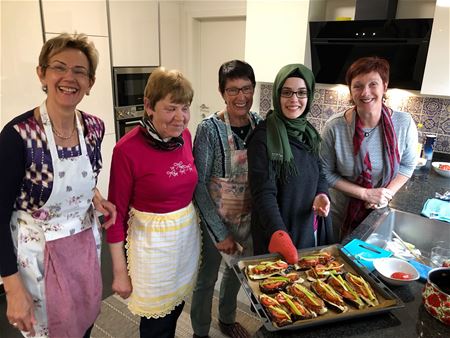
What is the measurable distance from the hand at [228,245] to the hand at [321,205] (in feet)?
1.18

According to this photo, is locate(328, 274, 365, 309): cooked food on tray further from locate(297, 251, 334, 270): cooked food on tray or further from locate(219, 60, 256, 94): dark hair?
locate(219, 60, 256, 94): dark hair

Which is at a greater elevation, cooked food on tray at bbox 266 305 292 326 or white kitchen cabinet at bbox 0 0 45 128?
white kitchen cabinet at bbox 0 0 45 128

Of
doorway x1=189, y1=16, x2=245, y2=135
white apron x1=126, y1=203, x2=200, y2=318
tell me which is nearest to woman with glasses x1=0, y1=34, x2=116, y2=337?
white apron x1=126, y1=203, x2=200, y2=318

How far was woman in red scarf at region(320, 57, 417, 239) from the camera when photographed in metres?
1.43

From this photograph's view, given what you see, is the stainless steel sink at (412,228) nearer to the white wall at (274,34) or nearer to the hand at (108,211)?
the hand at (108,211)

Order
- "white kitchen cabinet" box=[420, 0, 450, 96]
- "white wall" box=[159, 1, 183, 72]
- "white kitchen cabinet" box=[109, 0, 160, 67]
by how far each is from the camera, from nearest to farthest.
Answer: "white kitchen cabinet" box=[420, 0, 450, 96] → "white kitchen cabinet" box=[109, 0, 160, 67] → "white wall" box=[159, 1, 183, 72]

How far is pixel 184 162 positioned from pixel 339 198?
78 centimetres

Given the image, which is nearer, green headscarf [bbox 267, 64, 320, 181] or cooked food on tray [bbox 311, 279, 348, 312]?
cooked food on tray [bbox 311, 279, 348, 312]

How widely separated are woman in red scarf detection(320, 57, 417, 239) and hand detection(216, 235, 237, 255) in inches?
19.6

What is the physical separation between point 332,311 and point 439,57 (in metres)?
1.90

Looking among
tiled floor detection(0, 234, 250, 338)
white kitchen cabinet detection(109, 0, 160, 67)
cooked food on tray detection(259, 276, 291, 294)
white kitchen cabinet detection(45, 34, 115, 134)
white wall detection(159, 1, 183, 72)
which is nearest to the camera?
cooked food on tray detection(259, 276, 291, 294)

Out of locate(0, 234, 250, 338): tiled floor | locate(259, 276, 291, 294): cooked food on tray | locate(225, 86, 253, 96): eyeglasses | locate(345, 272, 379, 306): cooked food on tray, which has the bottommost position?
locate(0, 234, 250, 338): tiled floor

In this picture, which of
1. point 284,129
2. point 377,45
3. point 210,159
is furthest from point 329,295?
point 377,45

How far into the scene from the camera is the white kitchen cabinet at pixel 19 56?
82.6 inches
